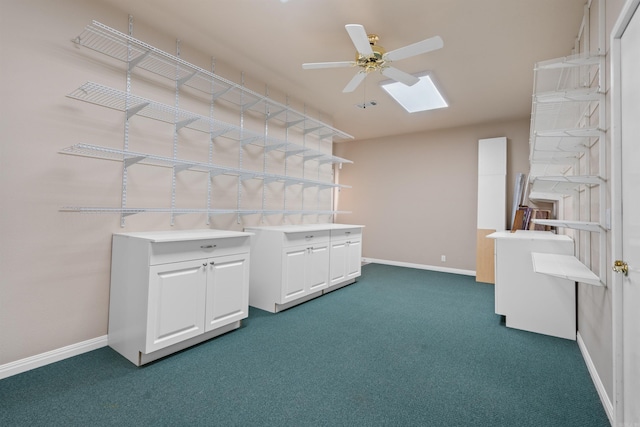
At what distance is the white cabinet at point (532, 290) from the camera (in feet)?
8.50

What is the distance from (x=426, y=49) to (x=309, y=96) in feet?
7.48

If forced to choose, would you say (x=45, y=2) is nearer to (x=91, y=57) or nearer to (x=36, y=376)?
(x=91, y=57)

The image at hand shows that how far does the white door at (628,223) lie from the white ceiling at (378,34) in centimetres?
119

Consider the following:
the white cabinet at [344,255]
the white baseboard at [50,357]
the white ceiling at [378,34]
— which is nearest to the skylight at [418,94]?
the white ceiling at [378,34]

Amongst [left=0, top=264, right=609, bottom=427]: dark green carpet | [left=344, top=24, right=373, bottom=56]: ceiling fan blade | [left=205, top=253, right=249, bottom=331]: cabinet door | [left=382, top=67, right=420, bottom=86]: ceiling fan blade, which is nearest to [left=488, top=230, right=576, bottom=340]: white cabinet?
[left=0, top=264, right=609, bottom=427]: dark green carpet

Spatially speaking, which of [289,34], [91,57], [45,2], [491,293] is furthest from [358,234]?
[45,2]

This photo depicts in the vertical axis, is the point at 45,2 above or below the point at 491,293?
above

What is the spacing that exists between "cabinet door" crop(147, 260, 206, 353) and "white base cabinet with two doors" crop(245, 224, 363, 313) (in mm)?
928

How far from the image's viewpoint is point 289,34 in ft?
8.87

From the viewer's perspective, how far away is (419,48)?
2127mm

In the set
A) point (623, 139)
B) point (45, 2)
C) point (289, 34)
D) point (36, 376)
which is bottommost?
point (36, 376)

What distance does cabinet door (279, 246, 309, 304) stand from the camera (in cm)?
314

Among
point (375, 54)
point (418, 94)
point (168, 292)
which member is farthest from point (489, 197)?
point (168, 292)

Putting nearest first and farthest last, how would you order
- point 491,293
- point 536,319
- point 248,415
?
point 248,415
point 536,319
point 491,293
